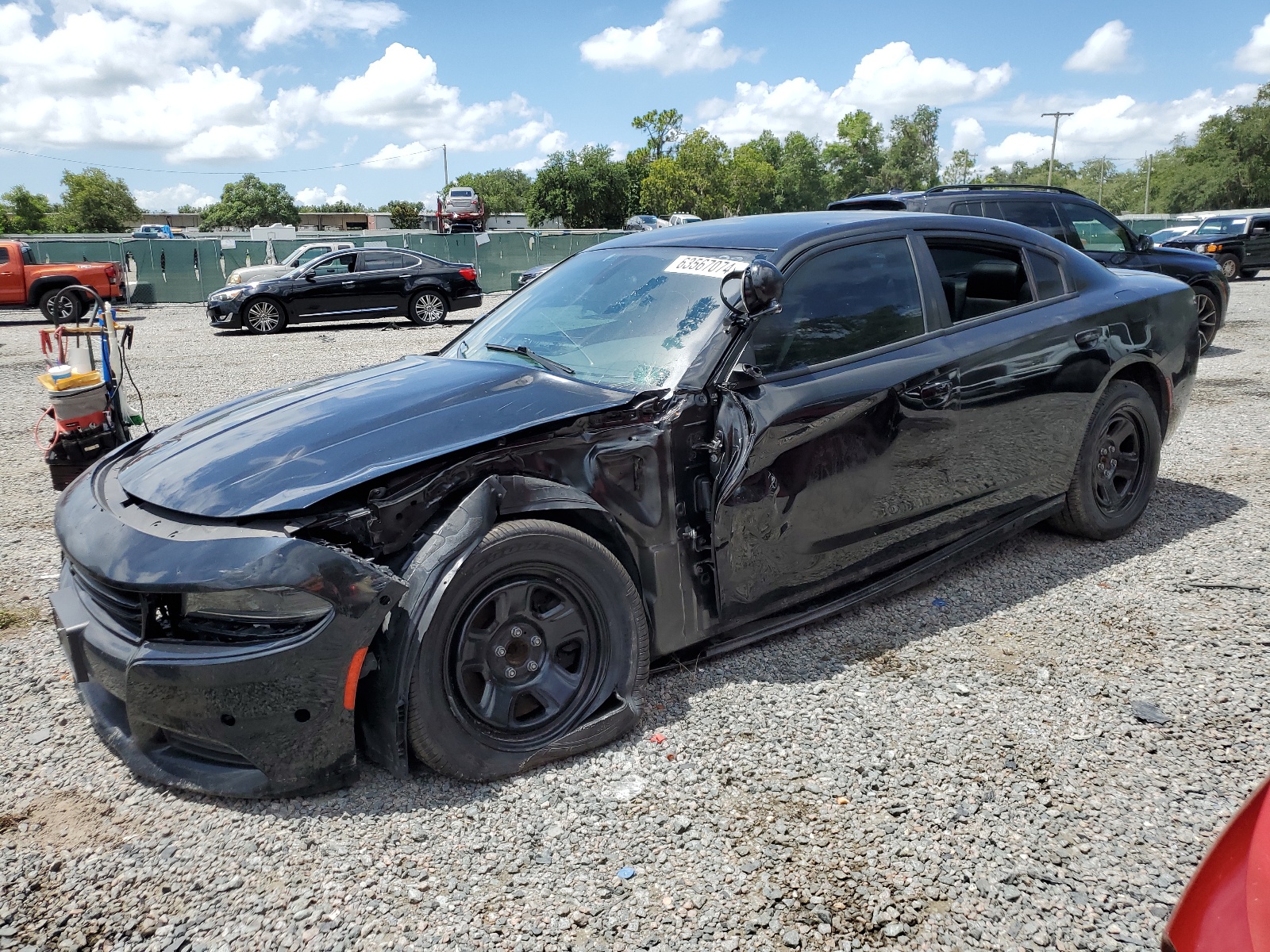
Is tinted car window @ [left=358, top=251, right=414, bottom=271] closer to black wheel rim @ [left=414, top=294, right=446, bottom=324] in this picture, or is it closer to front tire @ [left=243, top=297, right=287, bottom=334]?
black wheel rim @ [left=414, top=294, right=446, bottom=324]

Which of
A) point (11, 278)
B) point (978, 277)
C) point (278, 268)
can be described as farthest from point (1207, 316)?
point (11, 278)

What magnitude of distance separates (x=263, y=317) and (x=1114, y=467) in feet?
49.6

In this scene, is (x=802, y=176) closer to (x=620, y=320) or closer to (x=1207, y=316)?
(x=1207, y=316)

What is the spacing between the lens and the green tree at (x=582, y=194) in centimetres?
7006

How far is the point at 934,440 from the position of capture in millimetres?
3666

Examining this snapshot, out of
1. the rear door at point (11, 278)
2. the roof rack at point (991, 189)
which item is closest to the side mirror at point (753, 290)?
the roof rack at point (991, 189)

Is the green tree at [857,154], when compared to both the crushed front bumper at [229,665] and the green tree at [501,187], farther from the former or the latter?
the crushed front bumper at [229,665]

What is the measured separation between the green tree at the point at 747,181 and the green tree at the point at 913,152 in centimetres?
2719

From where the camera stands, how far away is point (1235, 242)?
2147 cm

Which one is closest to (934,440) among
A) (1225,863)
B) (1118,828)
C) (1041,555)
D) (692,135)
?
(1041,555)

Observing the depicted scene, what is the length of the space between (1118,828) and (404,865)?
6.38 feet

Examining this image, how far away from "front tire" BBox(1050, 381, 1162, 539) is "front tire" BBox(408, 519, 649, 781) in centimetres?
266

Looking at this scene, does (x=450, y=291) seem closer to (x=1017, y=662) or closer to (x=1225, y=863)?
(x=1017, y=662)

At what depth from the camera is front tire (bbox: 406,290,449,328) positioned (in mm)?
17297
